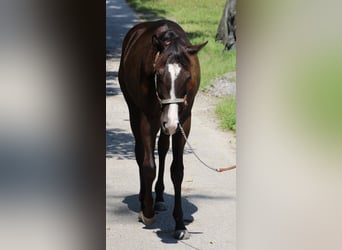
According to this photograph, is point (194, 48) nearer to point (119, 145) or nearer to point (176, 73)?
point (176, 73)

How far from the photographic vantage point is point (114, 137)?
128 inches

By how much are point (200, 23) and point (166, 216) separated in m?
0.88

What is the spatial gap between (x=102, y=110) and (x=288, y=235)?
79 centimetres

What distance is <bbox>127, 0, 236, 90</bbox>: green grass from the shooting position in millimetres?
3115

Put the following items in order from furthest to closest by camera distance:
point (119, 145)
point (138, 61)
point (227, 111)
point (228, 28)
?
point (138, 61) < point (227, 111) < point (119, 145) < point (228, 28)

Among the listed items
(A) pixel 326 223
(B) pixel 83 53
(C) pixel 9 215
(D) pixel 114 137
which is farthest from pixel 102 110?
(A) pixel 326 223

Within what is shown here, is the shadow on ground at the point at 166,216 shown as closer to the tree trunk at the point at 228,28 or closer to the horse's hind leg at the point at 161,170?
the horse's hind leg at the point at 161,170

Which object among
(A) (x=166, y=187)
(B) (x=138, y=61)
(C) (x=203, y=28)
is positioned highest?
(C) (x=203, y=28)

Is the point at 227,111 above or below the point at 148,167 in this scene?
above

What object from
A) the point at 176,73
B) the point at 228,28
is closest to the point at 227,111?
the point at 176,73

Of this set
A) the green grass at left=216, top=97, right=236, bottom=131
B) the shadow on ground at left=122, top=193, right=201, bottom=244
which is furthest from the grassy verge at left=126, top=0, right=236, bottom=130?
the shadow on ground at left=122, top=193, right=201, bottom=244

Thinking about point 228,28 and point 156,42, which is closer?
point 228,28

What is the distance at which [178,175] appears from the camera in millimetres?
3330

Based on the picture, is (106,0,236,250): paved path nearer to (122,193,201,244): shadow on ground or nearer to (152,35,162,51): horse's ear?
(122,193,201,244): shadow on ground
